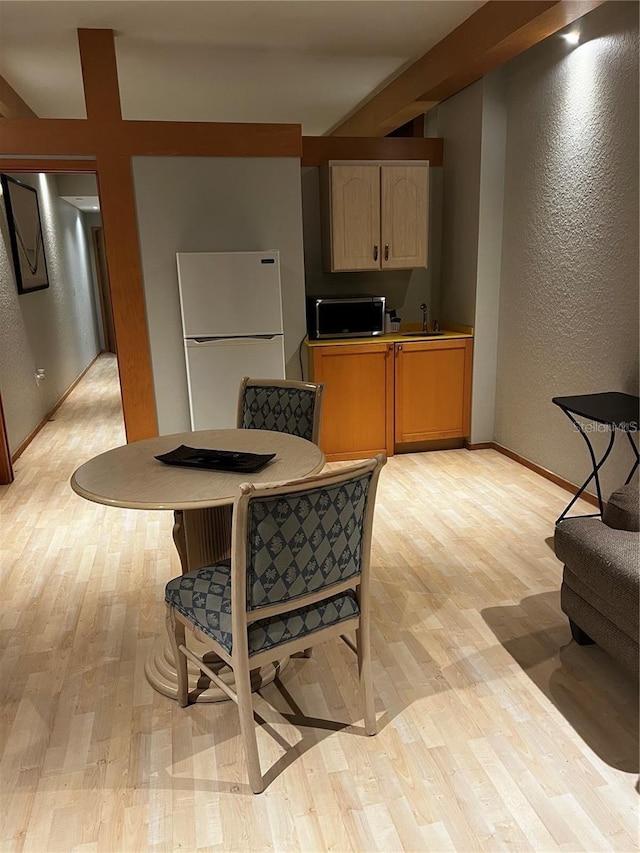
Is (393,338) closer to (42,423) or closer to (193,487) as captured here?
(193,487)

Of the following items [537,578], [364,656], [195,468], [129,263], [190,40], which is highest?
[190,40]

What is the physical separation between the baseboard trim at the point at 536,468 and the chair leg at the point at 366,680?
225 cm

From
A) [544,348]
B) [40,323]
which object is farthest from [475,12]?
[40,323]

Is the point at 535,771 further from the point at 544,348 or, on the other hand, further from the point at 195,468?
the point at 544,348

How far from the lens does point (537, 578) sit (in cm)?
282

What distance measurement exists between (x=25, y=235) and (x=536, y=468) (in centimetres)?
493

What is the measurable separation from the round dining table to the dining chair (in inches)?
5.8

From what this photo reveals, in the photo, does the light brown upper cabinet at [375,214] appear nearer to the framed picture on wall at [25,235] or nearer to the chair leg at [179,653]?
the framed picture on wall at [25,235]

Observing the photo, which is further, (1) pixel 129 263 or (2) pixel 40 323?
(2) pixel 40 323

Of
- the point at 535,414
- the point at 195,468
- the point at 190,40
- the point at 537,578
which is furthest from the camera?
the point at 535,414

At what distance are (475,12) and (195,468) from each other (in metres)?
3.23

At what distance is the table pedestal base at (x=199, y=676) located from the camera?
2.08 m

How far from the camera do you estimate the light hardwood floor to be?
5.25 feet

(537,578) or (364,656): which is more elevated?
(364,656)
